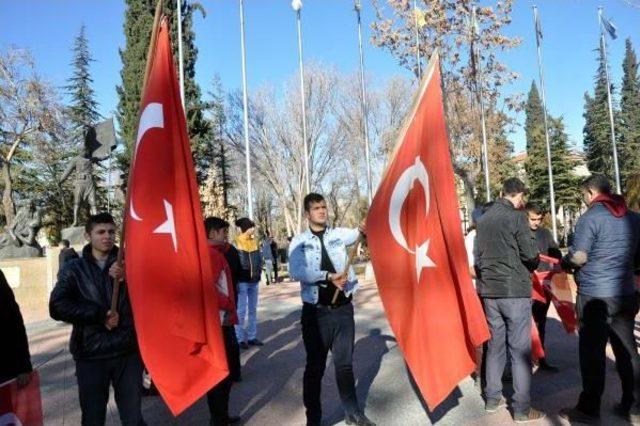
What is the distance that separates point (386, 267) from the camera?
408 cm

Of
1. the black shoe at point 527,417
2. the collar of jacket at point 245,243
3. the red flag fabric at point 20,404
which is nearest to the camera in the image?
the red flag fabric at point 20,404

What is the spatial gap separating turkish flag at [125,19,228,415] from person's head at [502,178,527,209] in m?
2.74

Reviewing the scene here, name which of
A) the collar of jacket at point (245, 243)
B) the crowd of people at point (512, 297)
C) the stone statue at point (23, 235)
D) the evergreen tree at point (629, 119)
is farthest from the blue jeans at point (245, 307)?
the evergreen tree at point (629, 119)

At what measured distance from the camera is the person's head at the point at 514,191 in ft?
16.0

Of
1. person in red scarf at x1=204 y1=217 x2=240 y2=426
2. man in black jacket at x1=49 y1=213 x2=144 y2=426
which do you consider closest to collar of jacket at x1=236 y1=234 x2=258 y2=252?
person in red scarf at x1=204 y1=217 x2=240 y2=426

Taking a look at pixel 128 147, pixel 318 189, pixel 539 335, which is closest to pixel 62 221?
pixel 128 147

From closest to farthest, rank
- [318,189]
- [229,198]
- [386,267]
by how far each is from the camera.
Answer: [386,267] < [318,189] < [229,198]

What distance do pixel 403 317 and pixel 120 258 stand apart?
80.4 inches

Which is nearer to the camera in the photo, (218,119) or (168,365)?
(168,365)

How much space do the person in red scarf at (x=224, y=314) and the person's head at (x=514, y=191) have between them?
8.76 feet

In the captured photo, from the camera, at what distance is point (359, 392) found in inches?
223

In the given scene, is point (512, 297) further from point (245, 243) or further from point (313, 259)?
point (245, 243)

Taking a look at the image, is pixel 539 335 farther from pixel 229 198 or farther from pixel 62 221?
pixel 229 198

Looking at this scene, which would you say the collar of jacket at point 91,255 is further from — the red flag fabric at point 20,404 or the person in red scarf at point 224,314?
the person in red scarf at point 224,314
